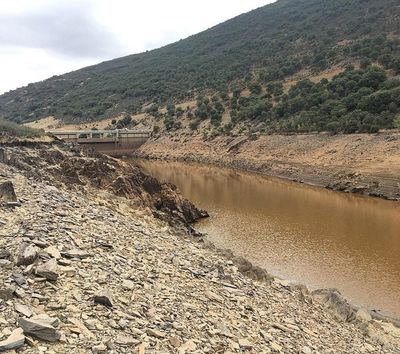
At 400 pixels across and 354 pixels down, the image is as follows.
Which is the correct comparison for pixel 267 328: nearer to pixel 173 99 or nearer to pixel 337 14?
pixel 173 99

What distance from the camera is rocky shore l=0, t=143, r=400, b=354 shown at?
779cm

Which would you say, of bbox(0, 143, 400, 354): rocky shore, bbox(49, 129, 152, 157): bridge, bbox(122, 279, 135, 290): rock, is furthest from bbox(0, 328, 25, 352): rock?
bbox(49, 129, 152, 157): bridge

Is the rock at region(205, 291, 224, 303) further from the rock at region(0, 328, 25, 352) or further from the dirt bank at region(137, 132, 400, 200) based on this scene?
the dirt bank at region(137, 132, 400, 200)

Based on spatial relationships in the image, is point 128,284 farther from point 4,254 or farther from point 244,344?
point 244,344

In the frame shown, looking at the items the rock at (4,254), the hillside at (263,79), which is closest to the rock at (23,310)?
the rock at (4,254)

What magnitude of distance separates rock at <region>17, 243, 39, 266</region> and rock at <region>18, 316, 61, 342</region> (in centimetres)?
228

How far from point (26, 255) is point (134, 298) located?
2.41 metres

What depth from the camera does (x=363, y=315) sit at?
15.6m

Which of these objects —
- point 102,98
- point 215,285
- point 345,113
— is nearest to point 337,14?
point 102,98

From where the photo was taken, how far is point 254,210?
3531 centimetres

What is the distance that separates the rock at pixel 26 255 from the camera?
30.6ft

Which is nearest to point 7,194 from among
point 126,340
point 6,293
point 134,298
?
point 134,298

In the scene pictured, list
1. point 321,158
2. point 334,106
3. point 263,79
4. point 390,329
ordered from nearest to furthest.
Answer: point 390,329 < point 321,158 < point 334,106 < point 263,79

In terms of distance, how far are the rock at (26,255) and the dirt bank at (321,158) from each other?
37.1m
